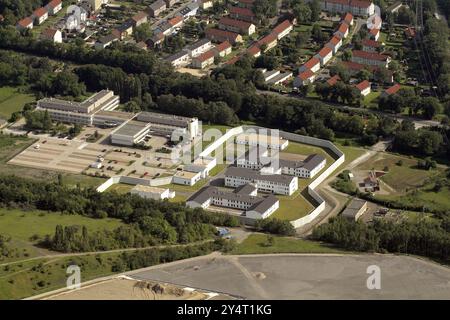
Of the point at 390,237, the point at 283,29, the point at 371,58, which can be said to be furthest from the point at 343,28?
the point at 390,237

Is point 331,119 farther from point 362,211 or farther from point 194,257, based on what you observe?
point 194,257

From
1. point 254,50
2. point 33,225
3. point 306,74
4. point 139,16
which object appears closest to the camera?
point 33,225

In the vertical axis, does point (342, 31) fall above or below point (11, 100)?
above

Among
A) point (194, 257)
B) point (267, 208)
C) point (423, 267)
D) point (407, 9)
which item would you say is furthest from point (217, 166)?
point (407, 9)

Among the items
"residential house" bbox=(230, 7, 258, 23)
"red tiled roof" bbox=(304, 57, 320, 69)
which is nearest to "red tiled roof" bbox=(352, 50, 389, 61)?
"red tiled roof" bbox=(304, 57, 320, 69)

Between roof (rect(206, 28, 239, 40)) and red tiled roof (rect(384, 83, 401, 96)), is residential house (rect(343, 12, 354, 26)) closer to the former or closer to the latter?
roof (rect(206, 28, 239, 40))

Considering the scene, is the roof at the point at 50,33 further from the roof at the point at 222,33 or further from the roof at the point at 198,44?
the roof at the point at 222,33

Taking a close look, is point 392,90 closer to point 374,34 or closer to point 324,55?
point 324,55
